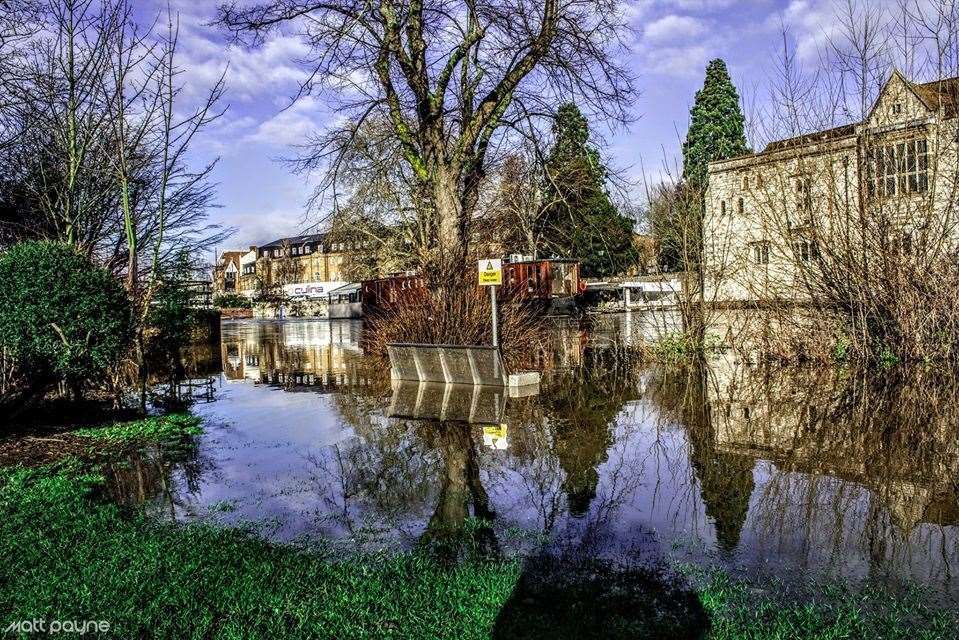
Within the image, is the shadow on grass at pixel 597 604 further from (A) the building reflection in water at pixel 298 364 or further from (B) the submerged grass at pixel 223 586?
(A) the building reflection in water at pixel 298 364

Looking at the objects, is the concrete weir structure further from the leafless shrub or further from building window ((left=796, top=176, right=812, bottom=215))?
building window ((left=796, top=176, right=812, bottom=215))

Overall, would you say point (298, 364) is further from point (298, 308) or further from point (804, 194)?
point (298, 308)

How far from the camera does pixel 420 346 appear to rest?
12484 millimetres

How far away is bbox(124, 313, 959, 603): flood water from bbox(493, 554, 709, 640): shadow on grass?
408mm

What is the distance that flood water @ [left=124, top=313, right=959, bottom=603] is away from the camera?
186 inches

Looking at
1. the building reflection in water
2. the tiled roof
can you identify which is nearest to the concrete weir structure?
the building reflection in water

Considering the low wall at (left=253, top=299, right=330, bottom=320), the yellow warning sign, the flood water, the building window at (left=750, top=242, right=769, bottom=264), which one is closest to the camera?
the flood water

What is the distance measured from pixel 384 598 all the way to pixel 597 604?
1.12 m

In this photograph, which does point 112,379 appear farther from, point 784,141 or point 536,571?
point 784,141

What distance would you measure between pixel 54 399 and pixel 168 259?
20.4ft

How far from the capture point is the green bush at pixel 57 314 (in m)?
8.72

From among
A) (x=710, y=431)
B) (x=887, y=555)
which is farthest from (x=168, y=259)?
(x=887, y=555)
